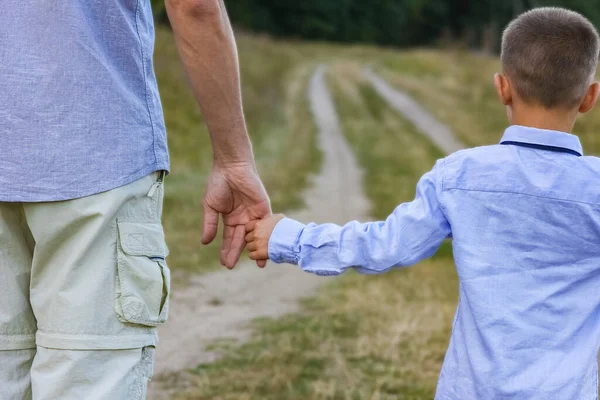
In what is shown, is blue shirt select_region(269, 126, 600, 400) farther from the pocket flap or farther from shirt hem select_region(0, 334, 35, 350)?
shirt hem select_region(0, 334, 35, 350)

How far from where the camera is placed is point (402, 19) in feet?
205

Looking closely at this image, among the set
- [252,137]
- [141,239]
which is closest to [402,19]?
[252,137]

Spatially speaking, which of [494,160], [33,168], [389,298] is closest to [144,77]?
[33,168]

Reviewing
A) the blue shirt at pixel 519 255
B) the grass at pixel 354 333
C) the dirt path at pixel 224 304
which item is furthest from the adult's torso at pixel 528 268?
the dirt path at pixel 224 304

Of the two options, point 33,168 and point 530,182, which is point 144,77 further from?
point 530,182

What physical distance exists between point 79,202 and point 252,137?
1340 centimetres

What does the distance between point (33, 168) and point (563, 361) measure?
130 cm

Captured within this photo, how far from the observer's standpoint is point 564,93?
2.16 m

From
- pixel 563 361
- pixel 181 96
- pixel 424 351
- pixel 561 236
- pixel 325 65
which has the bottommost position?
pixel 325 65

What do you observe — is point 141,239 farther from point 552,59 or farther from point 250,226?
point 552,59

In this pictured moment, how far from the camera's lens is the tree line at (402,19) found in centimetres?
5178

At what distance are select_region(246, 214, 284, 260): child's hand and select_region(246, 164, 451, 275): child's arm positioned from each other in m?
0.06

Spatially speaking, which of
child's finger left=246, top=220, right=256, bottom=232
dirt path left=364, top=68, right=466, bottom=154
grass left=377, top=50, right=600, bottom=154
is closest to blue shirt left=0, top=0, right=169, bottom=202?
child's finger left=246, top=220, right=256, bottom=232

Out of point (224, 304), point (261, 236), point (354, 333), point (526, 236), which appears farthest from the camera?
point (224, 304)
